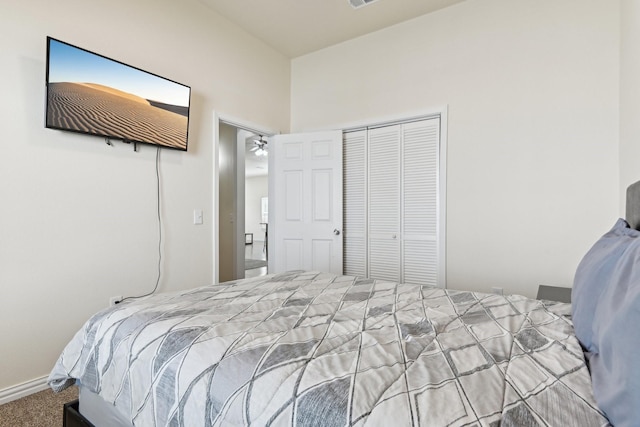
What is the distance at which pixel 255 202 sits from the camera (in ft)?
38.2

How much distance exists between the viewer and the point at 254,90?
3527 millimetres

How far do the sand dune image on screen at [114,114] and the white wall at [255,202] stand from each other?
874 centimetres

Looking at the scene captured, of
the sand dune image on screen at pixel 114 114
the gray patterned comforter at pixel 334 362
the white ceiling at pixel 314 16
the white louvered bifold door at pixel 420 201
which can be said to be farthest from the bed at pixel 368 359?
the white ceiling at pixel 314 16

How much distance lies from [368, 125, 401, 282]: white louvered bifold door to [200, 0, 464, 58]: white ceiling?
3.56 ft

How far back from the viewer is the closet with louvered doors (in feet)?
10.2

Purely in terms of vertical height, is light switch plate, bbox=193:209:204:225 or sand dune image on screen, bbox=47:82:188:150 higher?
sand dune image on screen, bbox=47:82:188:150

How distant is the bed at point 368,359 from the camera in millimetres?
690

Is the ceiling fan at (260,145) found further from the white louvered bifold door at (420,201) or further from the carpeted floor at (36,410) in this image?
the carpeted floor at (36,410)

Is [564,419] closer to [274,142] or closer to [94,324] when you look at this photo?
[94,324]

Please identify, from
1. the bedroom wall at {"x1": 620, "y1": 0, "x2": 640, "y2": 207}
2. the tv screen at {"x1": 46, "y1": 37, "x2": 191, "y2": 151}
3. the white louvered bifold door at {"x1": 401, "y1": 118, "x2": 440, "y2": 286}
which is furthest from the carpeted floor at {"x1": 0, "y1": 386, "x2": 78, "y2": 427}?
the bedroom wall at {"x1": 620, "y1": 0, "x2": 640, "y2": 207}

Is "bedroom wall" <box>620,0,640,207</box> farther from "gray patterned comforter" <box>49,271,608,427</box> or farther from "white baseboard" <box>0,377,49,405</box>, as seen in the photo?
"white baseboard" <box>0,377,49,405</box>

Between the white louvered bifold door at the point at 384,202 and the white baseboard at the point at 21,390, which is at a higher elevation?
the white louvered bifold door at the point at 384,202

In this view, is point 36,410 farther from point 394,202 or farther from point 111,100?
point 394,202

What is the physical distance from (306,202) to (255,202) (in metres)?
8.29
